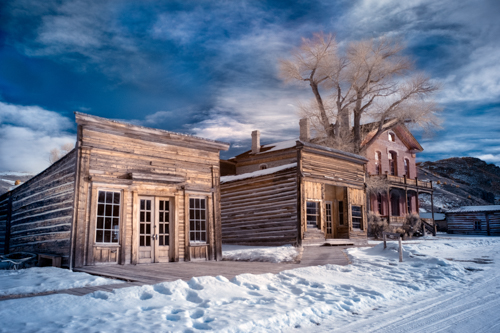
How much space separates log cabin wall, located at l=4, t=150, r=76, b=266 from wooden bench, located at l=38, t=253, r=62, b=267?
16 cm

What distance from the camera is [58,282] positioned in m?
6.81

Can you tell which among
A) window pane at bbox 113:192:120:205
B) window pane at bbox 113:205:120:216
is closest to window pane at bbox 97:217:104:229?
window pane at bbox 113:205:120:216

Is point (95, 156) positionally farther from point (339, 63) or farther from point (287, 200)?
point (339, 63)

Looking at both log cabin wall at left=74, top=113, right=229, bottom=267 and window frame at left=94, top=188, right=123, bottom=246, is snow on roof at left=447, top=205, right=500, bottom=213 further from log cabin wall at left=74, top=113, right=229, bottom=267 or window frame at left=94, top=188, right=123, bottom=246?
window frame at left=94, top=188, right=123, bottom=246

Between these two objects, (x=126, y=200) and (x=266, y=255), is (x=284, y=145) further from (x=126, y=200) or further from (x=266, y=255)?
(x=126, y=200)

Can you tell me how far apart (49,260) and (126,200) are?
9.12 feet

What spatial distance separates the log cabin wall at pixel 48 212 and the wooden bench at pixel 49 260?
16 cm

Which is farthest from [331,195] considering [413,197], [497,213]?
[497,213]

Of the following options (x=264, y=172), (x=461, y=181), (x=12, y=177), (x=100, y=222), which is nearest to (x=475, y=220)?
(x=264, y=172)

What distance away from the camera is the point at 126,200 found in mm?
11117

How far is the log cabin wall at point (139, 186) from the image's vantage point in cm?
1038

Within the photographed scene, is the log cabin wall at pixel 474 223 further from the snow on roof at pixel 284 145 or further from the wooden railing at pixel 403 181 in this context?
the snow on roof at pixel 284 145

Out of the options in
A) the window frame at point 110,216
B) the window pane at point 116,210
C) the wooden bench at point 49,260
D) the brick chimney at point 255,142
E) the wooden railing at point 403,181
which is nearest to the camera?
the wooden bench at point 49,260

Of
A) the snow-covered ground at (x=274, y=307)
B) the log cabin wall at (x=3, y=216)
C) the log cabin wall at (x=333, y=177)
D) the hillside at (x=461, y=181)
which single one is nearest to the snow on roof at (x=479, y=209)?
the hillside at (x=461, y=181)
